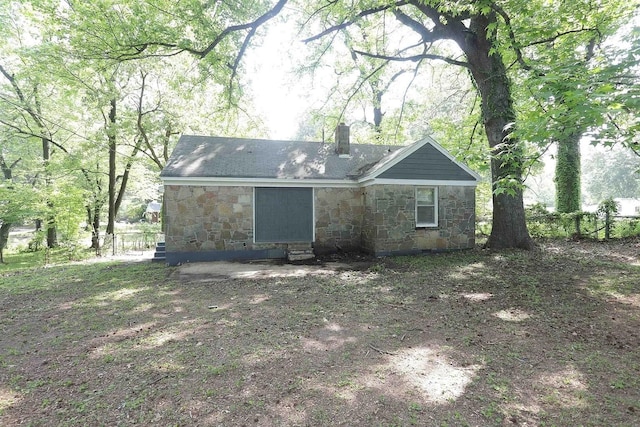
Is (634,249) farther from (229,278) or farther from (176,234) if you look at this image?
(176,234)

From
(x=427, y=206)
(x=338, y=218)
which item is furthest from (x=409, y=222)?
(x=338, y=218)

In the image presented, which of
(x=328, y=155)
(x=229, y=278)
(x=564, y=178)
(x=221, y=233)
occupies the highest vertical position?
(x=328, y=155)

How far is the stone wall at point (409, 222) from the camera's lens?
1016 cm

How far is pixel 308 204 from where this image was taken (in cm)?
1080

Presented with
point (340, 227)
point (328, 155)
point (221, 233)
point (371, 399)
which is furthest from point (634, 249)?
point (221, 233)

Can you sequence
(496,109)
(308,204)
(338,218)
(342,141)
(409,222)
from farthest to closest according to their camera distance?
1. (342,141)
2. (338,218)
3. (308,204)
4. (409,222)
5. (496,109)

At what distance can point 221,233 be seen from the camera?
10094 millimetres

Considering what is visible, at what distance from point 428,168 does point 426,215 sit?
1.56 m

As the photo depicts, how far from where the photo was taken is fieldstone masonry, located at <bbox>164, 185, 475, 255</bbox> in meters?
9.81

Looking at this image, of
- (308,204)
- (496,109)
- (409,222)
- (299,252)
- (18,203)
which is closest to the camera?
(496,109)

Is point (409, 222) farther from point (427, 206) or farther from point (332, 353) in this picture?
point (332, 353)

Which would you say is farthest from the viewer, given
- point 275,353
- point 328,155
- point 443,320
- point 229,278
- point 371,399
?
point 328,155

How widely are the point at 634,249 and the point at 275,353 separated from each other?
36.5 ft

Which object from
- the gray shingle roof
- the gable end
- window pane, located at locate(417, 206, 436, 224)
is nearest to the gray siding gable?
the gable end
